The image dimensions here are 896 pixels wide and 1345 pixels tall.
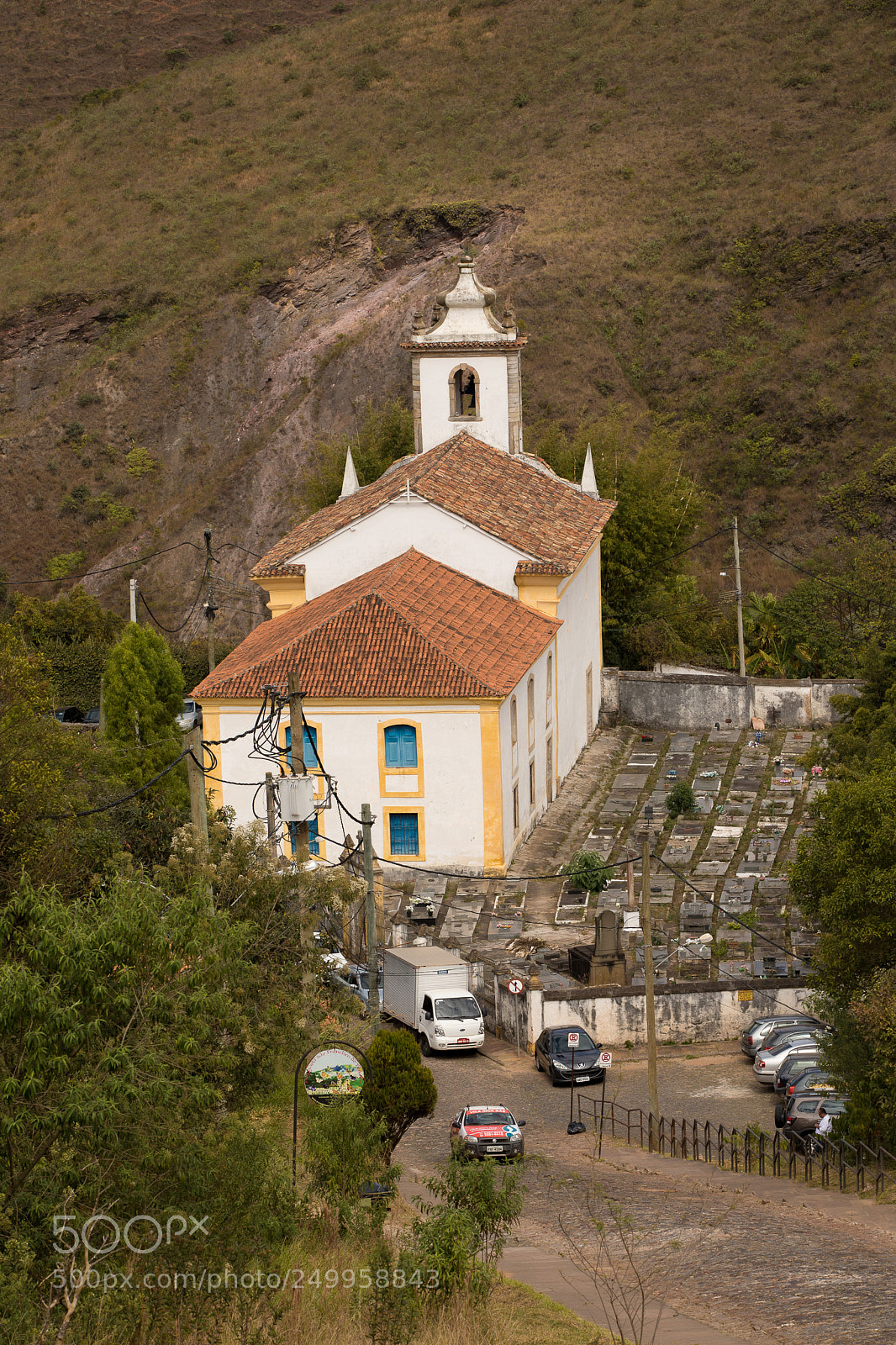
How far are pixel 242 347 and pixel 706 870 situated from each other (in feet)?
209

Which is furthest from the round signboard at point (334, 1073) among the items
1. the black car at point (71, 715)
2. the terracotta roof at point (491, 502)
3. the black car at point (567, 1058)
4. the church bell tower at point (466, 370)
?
the black car at point (71, 715)

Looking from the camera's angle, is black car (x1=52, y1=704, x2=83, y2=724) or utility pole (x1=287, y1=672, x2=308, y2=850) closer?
utility pole (x1=287, y1=672, x2=308, y2=850)

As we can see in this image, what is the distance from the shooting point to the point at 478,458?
50.1m

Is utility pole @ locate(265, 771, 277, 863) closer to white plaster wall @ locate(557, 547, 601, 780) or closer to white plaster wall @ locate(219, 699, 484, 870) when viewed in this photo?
white plaster wall @ locate(219, 699, 484, 870)

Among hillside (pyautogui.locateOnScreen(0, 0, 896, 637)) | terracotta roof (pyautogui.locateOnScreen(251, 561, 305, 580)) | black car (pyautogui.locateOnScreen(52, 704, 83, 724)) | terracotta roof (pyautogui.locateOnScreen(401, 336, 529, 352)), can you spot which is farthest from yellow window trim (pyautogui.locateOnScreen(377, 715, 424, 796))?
hillside (pyautogui.locateOnScreen(0, 0, 896, 637))

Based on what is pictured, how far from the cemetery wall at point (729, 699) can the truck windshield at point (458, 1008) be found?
22381mm

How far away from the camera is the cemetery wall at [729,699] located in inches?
2039

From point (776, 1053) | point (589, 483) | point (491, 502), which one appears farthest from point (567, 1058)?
point (589, 483)

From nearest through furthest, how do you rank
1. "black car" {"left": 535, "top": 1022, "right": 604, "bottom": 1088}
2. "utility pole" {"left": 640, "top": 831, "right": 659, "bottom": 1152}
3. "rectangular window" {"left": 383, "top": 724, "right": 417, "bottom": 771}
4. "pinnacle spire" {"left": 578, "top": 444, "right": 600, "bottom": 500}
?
"utility pole" {"left": 640, "top": 831, "right": 659, "bottom": 1152}, "black car" {"left": 535, "top": 1022, "right": 604, "bottom": 1088}, "rectangular window" {"left": 383, "top": 724, "right": 417, "bottom": 771}, "pinnacle spire" {"left": 578, "top": 444, "right": 600, "bottom": 500}

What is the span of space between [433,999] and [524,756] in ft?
35.5

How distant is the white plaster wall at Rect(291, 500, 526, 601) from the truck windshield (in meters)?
15.2

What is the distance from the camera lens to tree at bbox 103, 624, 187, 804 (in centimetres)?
5003

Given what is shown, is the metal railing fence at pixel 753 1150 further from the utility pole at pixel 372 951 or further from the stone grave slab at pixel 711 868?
the stone grave slab at pixel 711 868

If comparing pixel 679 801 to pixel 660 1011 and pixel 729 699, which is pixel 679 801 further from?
pixel 660 1011
